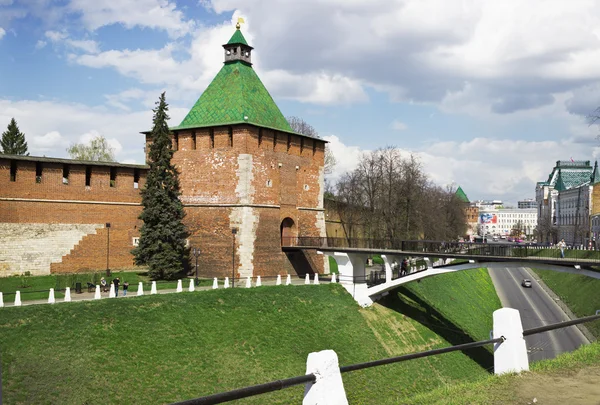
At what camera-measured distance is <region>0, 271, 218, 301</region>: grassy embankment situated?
800 inches

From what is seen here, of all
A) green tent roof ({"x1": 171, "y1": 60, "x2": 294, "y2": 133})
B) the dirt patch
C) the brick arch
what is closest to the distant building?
the brick arch

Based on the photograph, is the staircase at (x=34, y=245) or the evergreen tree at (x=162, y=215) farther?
the evergreen tree at (x=162, y=215)

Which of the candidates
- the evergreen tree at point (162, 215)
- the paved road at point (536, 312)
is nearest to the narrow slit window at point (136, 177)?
the evergreen tree at point (162, 215)

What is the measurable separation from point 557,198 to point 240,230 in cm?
8256

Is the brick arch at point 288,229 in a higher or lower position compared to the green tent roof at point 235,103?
lower

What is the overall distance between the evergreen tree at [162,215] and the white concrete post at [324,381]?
21.0m

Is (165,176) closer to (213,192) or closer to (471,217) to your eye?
(213,192)

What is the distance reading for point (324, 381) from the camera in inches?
180

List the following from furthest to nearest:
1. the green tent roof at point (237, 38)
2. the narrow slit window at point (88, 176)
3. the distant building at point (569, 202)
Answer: the distant building at point (569, 202) < the green tent roof at point (237, 38) < the narrow slit window at point (88, 176)

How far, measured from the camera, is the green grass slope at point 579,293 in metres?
32.6

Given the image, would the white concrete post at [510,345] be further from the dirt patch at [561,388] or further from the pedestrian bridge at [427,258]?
the pedestrian bridge at [427,258]

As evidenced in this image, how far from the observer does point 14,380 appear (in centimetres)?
1277

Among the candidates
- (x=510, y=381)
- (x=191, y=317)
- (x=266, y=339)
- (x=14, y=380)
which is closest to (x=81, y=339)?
(x=14, y=380)

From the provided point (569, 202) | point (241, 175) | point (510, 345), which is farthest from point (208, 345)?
point (569, 202)
